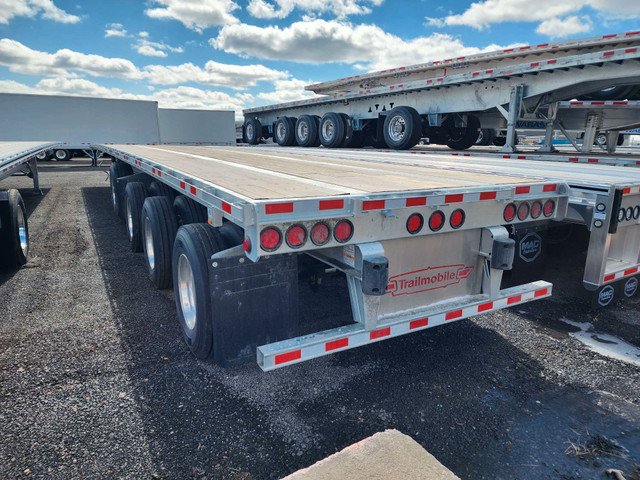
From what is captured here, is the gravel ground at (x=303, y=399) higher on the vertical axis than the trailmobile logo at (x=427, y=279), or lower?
lower

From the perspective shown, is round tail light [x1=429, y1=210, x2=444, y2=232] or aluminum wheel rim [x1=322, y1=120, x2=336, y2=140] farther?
aluminum wheel rim [x1=322, y1=120, x2=336, y2=140]

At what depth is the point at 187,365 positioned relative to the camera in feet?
10.1

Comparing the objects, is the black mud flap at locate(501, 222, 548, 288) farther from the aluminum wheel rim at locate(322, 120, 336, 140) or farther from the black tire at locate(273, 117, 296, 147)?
the black tire at locate(273, 117, 296, 147)

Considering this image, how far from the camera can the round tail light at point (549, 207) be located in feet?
9.80

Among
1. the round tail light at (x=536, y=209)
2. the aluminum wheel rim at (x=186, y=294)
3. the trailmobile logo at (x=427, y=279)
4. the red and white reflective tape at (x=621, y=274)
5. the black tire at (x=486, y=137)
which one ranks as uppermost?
the black tire at (x=486, y=137)

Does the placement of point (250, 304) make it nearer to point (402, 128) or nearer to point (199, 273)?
point (199, 273)

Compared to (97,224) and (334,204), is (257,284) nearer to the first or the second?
(334,204)

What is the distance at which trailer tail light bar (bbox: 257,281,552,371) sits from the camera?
223 centimetres

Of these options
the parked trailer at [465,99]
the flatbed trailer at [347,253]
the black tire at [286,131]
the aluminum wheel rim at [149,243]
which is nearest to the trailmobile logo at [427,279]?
the flatbed trailer at [347,253]

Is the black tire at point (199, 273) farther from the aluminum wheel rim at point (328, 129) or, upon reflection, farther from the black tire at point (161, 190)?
the aluminum wheel rim at point (328, 129)

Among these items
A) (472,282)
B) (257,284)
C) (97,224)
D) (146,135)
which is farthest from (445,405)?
(146,135)

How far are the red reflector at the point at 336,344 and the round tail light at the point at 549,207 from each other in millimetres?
1761

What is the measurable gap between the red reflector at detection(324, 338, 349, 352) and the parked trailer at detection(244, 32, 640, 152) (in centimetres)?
665

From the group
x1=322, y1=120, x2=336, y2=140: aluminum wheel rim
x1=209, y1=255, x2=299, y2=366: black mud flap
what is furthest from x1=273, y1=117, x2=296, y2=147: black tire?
x1=209, y1=255, x2=299, y2=366: black mud flap
